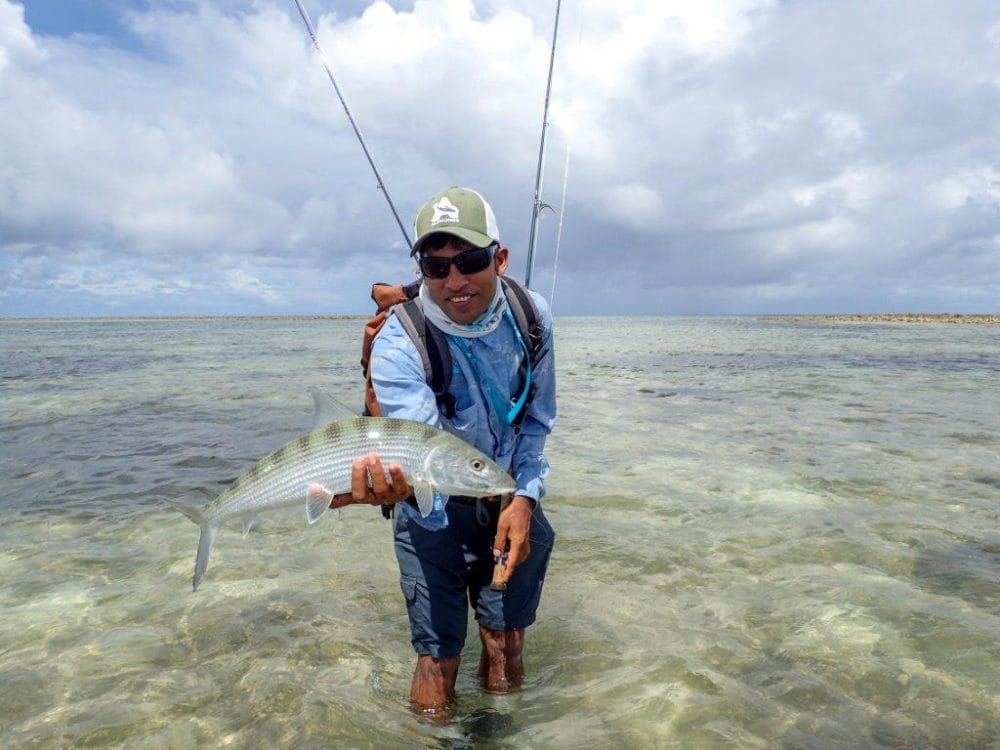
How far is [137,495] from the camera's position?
909 cm

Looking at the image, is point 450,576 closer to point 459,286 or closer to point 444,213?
point 459,286

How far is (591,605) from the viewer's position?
19.2 feet

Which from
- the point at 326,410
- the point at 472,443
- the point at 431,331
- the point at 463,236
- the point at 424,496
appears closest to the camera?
the point at 424,496

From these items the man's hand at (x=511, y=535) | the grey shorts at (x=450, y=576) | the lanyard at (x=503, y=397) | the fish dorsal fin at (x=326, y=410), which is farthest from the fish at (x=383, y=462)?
the lanyard at (x=503, y=397)

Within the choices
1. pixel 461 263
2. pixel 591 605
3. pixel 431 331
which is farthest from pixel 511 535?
pixel 591 605

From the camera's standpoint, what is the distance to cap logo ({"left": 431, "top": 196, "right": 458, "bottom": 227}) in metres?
3.62

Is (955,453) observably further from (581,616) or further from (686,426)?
(581,616)

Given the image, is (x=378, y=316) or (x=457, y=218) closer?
(x=457, y=218)

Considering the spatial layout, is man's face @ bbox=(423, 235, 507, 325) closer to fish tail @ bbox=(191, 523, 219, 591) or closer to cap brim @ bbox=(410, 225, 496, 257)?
cap brim @ bbox=(410, 225, 496, 257)

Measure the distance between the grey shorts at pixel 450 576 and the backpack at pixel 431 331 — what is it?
694 mm

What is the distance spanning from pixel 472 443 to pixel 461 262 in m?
1.15

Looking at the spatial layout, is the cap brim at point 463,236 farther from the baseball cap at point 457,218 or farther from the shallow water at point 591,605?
the shallow water at point 591,605

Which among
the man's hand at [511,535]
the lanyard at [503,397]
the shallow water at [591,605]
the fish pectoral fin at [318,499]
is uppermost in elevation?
the lanyard at [503,397]

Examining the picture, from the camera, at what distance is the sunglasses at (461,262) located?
3.67 meters
